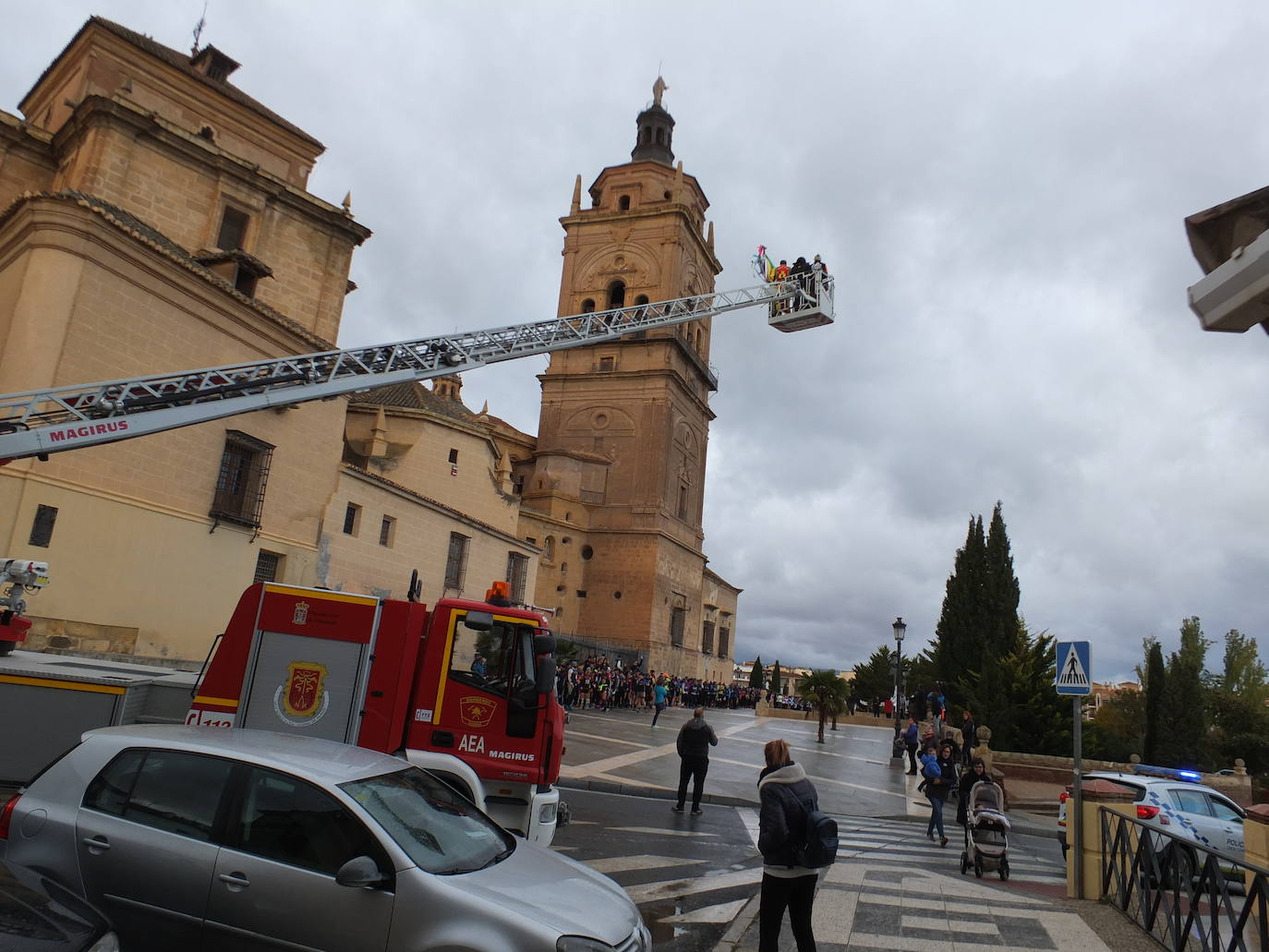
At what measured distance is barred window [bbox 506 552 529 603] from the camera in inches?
1321

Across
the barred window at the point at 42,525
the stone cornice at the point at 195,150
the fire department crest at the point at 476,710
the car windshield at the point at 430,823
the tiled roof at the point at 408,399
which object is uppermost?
the stone cornice at the point at 195,150

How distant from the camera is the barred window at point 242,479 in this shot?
19.3 m

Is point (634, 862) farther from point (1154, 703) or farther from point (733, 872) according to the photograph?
point (1154, 703)

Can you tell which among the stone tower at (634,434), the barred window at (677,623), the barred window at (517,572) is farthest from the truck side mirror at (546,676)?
Answer: the barred window at (677,623)

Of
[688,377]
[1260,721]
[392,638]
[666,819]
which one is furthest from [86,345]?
[1260,721]

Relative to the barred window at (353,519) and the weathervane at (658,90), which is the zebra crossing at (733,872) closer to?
the barred window at (353,519)

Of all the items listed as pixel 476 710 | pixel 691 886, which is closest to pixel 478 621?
pixel 476 710

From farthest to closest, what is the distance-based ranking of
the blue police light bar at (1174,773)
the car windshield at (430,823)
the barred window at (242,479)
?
1. the barred window at (242,479)
2. the blue police light bar at (1174,773)
3. the car windshield at (430,823)

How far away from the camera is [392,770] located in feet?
17.1

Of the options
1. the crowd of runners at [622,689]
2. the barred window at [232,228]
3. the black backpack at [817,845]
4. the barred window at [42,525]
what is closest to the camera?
the black backpack at [817,845]

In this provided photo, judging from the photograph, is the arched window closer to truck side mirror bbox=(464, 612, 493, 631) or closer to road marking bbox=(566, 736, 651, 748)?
road marking bbox=(566, 736, 651, 748)

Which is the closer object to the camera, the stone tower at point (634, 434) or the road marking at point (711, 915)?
the road marking at point (711, 915)

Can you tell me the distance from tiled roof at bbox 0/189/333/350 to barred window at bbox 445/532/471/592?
952 centimetres

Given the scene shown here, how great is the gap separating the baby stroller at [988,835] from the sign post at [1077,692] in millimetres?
717
